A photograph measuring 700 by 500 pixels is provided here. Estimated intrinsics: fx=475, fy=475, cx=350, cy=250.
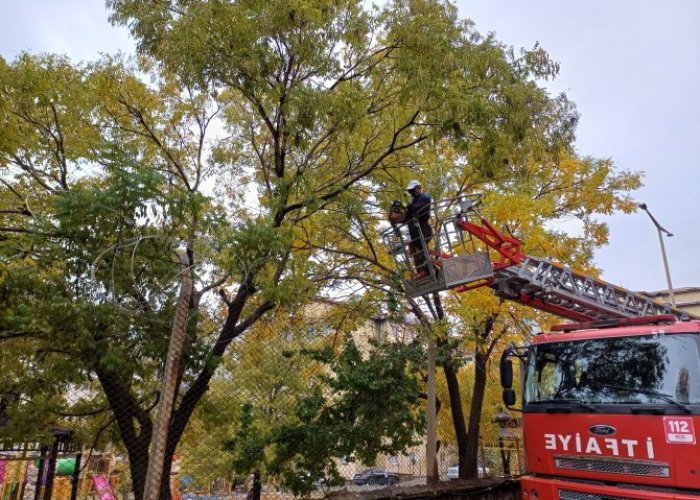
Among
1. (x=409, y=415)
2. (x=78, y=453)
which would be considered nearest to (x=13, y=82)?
(x=78, y=453)

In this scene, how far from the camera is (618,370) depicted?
20.9 ft

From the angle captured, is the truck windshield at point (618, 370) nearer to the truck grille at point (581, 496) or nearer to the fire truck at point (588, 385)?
the fire truck at point (588, 385)

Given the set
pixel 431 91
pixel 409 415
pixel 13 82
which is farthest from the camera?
pixel 409 415

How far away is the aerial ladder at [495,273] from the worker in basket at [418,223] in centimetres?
2

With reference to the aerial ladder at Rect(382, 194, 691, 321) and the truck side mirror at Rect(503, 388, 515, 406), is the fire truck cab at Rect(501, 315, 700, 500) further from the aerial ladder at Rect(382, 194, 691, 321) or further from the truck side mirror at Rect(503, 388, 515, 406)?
the aerial ladder at Rect(382, 194, 691, 321)

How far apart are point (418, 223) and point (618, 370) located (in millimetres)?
3320

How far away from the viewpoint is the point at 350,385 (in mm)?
8133

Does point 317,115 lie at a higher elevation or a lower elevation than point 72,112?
lower

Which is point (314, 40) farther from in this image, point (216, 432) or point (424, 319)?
point (216, 432)

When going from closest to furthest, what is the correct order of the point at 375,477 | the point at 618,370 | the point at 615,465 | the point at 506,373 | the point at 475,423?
the point at 615,465 → the point at 618,370 → the point at 506,373 → the point at 375,477 → the point at 475,423

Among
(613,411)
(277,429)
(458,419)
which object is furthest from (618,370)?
(458,419)

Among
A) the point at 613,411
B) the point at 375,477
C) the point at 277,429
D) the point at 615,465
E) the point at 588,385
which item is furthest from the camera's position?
the point at 375,477

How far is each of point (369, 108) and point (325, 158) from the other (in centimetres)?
227

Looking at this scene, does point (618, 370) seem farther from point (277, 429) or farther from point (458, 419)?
point (458, 419)
